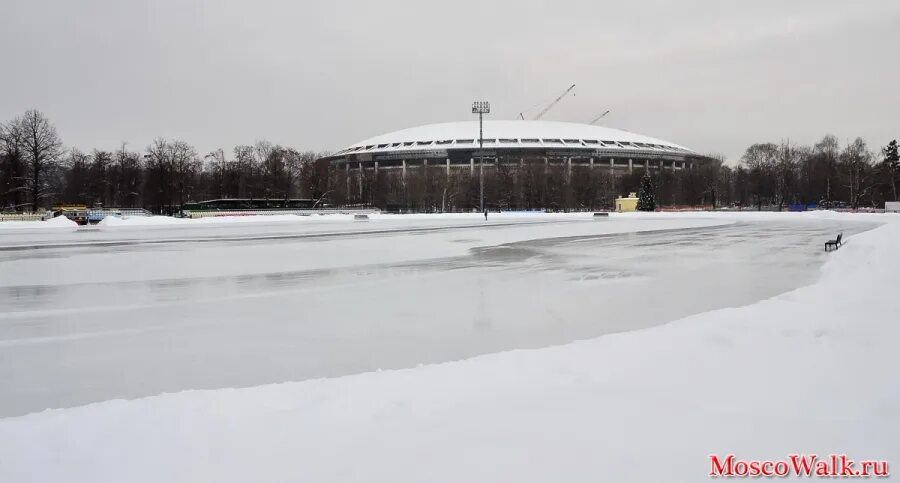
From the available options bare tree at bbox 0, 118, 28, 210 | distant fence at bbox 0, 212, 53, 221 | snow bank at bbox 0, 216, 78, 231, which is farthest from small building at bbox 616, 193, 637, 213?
bare tree at bbox 0, 118, 28, 210

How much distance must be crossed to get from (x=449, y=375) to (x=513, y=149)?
352ft

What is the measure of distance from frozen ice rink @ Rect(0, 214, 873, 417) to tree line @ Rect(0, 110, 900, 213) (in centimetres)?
5648

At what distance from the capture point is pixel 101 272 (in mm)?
13594

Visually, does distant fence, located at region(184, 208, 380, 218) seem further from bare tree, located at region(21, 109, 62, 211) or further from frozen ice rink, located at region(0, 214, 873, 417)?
frozen ice rink, located at region(0, 214, 873, 417)

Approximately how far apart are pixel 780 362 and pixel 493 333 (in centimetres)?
308

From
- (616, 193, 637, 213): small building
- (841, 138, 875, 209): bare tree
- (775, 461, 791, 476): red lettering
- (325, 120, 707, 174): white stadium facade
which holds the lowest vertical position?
(775, 461, 791, 476): red lettering

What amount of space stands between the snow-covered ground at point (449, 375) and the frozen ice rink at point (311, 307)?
0.05 metres

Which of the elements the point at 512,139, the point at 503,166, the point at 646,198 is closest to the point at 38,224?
the point at 646,198

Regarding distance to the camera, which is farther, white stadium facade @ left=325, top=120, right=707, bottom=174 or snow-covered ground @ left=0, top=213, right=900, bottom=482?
white stadium facade @ left=325, top=120, right=707, bottom=174

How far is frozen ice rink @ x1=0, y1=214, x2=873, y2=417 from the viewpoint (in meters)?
5.74

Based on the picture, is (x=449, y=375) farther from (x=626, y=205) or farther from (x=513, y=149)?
(x=513, y=149)

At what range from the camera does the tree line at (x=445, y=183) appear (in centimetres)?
7131

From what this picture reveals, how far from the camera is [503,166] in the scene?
8369 centimetres

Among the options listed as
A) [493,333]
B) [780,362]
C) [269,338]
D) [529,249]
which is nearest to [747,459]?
[780,362]
